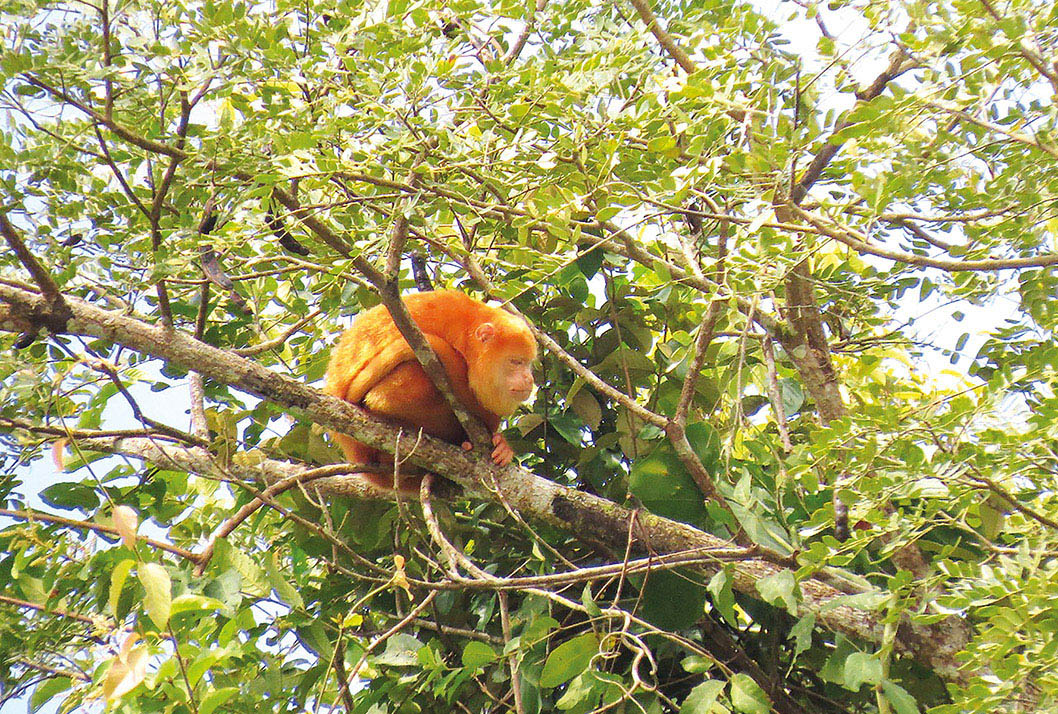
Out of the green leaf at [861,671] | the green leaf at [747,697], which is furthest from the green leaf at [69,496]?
the green leaf at [861,671]

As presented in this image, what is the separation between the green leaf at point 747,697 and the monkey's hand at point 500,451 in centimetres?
126

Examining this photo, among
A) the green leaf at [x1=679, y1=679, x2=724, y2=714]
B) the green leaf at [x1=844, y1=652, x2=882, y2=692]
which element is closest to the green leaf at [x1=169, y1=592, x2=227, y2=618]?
the green leaf at [x1=679, y1=679, x2=724, y2=714]

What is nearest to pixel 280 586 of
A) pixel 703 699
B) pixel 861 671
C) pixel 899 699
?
pixel 703 699

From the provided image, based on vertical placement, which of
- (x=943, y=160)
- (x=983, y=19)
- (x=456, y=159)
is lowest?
(x=943, y=160)

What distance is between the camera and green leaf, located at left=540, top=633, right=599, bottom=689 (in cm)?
337

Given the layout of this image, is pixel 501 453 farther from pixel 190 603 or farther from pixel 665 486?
pixel 190 603

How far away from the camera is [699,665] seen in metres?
3.42

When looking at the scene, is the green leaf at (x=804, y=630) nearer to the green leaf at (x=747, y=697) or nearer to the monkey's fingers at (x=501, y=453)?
the green leaf at (x=747, y=697)

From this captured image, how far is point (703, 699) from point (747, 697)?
15cm

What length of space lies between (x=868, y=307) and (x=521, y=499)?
5.61ft

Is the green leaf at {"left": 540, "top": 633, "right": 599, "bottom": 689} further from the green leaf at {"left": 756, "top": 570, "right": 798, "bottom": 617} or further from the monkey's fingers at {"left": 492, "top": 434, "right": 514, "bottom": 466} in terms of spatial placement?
the monkey's fingers at {"left": 492, "top": 434, "right": 514, "bottom": 466}

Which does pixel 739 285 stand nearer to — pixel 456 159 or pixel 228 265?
pixel 456 159

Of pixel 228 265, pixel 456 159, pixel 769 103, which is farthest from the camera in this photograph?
pixel 228 265

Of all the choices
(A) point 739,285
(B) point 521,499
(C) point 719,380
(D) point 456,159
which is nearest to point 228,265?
(D) point 456,159
